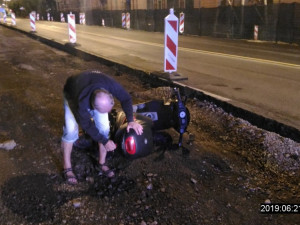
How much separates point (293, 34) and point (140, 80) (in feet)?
33.1

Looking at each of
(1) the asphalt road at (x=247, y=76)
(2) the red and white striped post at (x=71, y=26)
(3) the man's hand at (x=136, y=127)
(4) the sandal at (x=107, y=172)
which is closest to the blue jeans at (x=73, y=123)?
(3) the man's hand at (x=136, y=127)

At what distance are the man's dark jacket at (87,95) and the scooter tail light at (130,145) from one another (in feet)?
0.61

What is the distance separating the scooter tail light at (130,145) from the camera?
117 inches

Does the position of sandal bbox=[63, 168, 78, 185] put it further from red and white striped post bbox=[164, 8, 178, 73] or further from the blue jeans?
red and white striped post bbox=[164, 8, 178, 73]

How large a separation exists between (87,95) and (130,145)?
0.62 metres

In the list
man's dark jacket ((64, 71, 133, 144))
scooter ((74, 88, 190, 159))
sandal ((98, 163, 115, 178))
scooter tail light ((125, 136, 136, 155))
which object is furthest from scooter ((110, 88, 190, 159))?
sandal ((98, 163, 115, 178))

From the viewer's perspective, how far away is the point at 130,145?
296cm

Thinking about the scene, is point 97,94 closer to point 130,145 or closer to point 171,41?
point 130,145

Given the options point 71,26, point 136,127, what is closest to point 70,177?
point 136,127

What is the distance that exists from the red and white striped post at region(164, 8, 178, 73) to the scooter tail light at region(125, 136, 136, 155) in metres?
4.37

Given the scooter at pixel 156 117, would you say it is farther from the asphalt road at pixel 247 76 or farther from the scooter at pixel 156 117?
the asphalt road at pixel 247 76

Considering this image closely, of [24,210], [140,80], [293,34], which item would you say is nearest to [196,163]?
[24,210]

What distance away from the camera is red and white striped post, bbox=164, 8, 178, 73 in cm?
682

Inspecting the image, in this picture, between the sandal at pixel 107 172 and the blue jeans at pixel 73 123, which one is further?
the sandal at pixel 107 172
